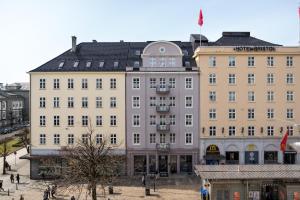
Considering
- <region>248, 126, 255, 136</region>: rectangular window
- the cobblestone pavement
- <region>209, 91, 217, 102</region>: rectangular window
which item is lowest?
the cobblestone pavement

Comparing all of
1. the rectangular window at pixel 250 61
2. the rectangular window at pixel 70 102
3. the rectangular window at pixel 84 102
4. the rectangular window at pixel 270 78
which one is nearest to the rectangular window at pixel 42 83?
the rectangular window at pixel 70 102

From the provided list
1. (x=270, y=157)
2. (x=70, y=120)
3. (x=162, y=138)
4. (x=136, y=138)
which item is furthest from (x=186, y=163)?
(x=70, y=120)

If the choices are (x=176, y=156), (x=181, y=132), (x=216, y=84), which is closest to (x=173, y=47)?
(x=216, y=84)

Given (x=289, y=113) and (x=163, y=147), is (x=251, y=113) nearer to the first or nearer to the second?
(x=289, y=113)

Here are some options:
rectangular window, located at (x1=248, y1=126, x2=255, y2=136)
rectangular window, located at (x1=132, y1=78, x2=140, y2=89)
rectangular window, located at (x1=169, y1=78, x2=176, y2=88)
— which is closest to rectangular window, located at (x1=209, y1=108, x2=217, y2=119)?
rectangular window, located at (x1=248, y1=126, x2=255, y2=136)

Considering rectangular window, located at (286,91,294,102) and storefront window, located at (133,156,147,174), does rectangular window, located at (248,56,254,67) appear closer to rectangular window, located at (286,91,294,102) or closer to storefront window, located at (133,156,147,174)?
rectangular window, located at (286,91,294,102)

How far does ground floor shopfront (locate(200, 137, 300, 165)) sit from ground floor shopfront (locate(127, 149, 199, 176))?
72.8 inches

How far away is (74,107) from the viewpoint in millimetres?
51875

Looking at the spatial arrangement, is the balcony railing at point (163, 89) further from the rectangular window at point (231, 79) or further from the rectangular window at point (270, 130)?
the rectangular window at point (270, 130)

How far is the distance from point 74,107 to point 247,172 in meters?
25.9

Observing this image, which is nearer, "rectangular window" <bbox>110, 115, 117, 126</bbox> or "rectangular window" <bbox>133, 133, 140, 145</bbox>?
"rectangular window" <bbox>110, 115, 117, 126</bbox>

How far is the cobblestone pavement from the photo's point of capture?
1625 inches

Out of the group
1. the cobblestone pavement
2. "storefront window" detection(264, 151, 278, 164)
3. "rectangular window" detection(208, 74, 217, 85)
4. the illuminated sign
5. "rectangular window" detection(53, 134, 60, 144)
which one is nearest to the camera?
the cobblestone pavement

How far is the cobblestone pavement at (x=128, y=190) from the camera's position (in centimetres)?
4128
